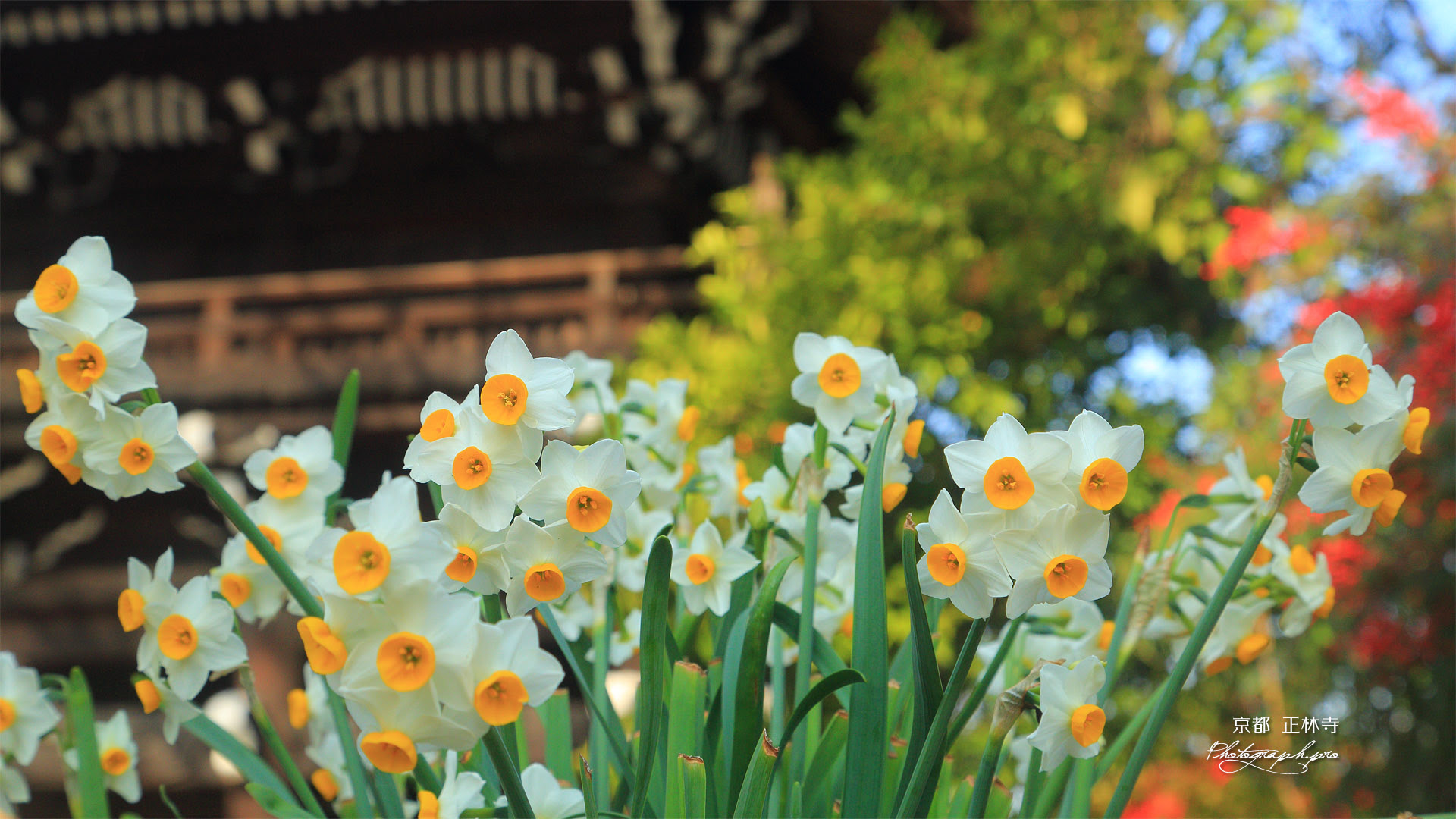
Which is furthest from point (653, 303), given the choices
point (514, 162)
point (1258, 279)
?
point (1258, 279)

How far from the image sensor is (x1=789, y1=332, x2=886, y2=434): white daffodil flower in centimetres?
62

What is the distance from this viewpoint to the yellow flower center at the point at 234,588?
652 millimetres

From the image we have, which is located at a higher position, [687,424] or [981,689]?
[687,424]

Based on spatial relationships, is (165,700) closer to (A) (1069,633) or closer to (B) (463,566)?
(B) (463,566)

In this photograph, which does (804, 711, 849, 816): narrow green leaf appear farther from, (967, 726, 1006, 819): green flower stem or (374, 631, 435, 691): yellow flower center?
(374, 631, 435, 691): yellow flower center

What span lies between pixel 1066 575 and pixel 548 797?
30 cm

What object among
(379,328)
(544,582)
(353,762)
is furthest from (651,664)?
(379,328)

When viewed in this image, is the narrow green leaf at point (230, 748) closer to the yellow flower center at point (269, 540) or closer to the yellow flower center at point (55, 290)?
the yellow flower center at point (269, 540)

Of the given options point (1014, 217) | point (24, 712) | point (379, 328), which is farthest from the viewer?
point (379, 328)

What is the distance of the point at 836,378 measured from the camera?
62 cm

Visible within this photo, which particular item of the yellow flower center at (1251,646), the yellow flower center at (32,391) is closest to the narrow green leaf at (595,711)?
the yellow flower center at (32,391)

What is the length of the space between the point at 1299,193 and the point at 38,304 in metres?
3.07

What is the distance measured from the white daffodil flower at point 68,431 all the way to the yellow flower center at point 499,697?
0.32 meters

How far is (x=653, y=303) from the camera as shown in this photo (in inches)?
133
